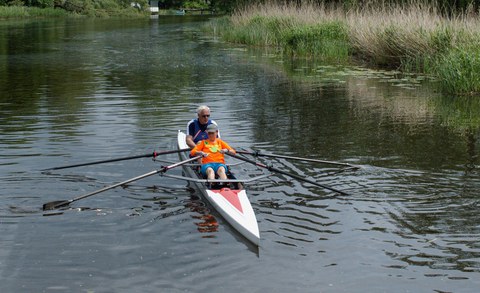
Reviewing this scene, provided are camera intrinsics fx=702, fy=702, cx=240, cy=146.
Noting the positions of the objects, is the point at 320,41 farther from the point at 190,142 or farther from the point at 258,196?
the point at 258,196

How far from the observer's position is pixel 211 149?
12.7 metres

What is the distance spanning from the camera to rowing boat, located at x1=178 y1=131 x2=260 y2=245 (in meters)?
9.96

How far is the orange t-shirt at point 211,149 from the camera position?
41.5 ft

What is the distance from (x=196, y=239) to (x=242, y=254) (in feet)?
2.81

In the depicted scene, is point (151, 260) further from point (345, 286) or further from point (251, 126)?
point (251, 126)

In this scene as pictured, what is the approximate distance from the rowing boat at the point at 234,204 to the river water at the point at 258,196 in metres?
0.15

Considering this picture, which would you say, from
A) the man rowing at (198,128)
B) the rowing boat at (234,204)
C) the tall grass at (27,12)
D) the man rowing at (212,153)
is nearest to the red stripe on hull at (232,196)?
the rowing boat at (234,204)

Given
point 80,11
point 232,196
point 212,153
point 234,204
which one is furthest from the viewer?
point 80,11

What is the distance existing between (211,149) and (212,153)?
78 millimetres

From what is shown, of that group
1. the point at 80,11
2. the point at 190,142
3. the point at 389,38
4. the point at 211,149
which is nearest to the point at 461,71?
the point at 389,38

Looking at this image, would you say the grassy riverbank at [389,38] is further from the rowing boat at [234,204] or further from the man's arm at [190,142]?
the rowing boat at [234,204]

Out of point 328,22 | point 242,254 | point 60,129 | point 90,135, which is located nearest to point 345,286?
point 242,254

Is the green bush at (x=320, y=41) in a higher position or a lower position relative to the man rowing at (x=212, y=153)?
higher

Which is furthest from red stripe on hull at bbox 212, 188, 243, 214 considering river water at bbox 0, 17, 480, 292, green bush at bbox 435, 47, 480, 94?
green bush at bbox 435, 47, 480, 94
